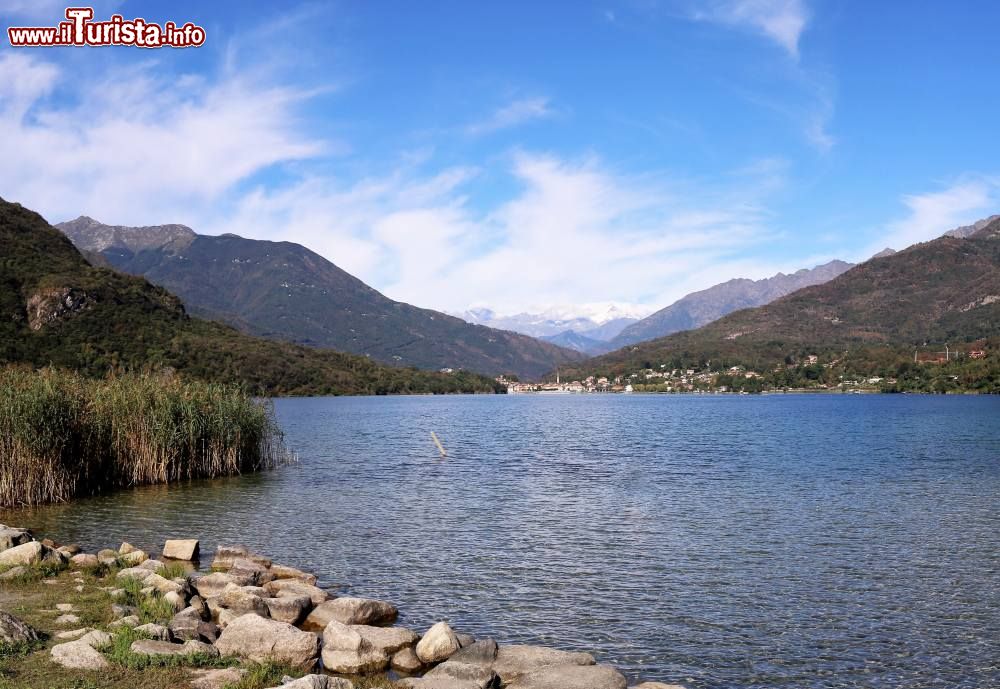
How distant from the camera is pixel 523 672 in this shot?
12.1 meters

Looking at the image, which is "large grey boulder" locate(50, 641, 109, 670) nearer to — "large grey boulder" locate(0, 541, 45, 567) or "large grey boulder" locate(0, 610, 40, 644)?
"large grey boulder" locate(0, 610, 40, 644)

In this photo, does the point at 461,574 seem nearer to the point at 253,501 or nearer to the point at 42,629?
the point at 42,629

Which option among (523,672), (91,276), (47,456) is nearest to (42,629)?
(523,672)

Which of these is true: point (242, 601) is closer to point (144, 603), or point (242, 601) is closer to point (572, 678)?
point (144, 603)

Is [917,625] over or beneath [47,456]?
beneath

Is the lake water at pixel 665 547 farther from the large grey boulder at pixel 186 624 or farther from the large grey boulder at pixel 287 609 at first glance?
the large grey boulder at pixel 186 624

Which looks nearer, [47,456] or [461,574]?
[461,574]

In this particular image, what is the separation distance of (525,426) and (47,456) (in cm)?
6605

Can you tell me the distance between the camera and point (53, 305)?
102 meters

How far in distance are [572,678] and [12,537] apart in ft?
50.3

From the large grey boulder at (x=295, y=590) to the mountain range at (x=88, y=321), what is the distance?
61.2 m

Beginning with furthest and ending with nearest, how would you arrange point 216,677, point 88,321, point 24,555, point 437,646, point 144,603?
point 88,321 < point 24,555 < point 144,603 < point 437,646 < point 216,677

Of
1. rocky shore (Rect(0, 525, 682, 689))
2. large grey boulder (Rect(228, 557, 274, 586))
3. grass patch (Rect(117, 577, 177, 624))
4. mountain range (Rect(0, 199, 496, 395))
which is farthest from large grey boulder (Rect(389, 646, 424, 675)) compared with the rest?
mountain range (Rect(0, 199, 496, 395))

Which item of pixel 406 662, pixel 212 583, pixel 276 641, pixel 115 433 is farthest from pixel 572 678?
pixel 115 433
